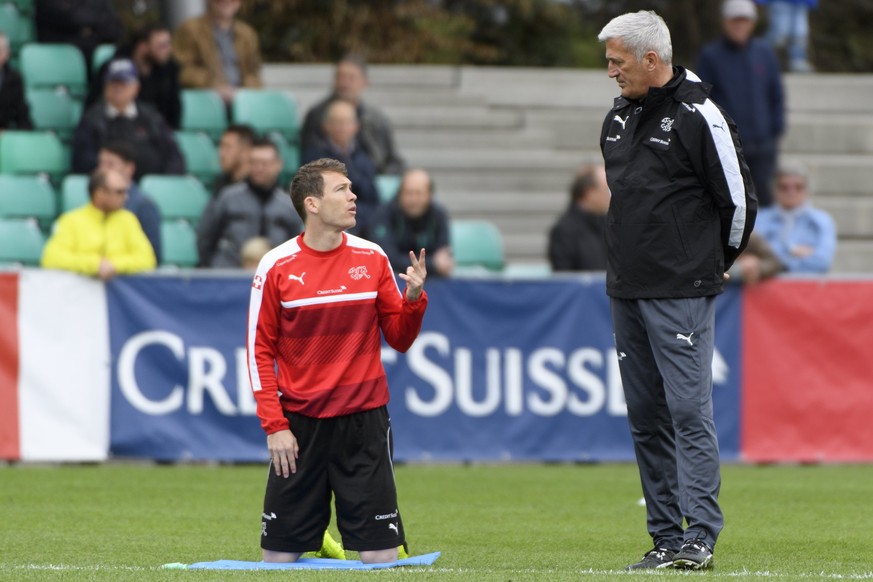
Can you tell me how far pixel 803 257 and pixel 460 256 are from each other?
123 inches

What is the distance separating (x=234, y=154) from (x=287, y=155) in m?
1.95

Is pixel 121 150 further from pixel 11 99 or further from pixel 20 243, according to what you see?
pixel 11 99

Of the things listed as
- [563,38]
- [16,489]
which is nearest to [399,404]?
[16,489]

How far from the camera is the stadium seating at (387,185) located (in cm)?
1575

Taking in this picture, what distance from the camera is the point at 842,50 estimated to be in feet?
100

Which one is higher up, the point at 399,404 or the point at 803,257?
the point at 803,257

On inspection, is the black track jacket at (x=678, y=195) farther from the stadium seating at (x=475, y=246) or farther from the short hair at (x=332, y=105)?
the stadium seating at (x=475, y=246)

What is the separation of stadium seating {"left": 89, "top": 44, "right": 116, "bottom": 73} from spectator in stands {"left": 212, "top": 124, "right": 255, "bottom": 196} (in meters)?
1.93

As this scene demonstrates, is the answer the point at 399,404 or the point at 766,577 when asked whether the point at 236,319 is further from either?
the point at 766,577

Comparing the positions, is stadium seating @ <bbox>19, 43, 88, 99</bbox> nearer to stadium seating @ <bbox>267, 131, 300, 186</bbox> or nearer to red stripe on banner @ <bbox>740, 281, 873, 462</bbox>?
stadium seating @ <bbox>267, 131, 300, 186</bbox>

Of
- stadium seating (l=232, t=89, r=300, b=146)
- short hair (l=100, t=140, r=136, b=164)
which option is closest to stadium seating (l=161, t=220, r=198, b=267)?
short hair (l=100, t=140, r=136, b=164)

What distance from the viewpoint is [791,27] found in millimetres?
20438

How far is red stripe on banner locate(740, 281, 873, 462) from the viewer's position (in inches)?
518

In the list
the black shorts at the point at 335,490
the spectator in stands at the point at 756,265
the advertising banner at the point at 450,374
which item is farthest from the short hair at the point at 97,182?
the black shorts at the point at 335,490
